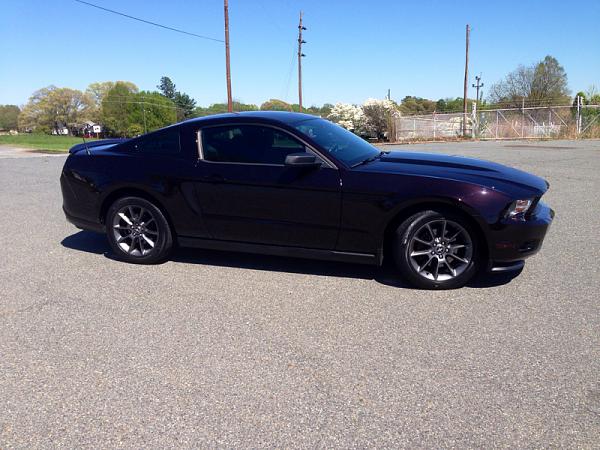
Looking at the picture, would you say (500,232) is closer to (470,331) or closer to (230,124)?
(470,331)

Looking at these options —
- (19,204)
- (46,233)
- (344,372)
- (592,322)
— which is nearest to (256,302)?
(344,372)

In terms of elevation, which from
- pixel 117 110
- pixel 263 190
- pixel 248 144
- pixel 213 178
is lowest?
pixel 263 190

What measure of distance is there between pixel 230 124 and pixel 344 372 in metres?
2.81

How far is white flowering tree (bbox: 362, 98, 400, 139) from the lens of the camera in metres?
39.6

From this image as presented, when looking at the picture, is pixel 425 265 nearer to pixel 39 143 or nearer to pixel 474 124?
pixel 474 124

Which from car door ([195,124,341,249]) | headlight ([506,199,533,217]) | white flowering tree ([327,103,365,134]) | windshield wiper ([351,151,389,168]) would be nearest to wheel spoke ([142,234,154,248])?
car door ([195,124,341,249])

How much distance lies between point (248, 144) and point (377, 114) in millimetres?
37194

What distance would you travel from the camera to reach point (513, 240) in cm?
411

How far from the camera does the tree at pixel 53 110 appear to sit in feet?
352

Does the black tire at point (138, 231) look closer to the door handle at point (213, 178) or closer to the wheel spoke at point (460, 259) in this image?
the door handle at point (213, 178)

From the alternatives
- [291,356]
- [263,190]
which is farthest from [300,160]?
[291,356]

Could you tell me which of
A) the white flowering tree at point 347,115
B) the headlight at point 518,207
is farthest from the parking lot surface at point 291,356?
the white flowering tree at point 347,115

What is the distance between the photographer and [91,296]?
14.1ft

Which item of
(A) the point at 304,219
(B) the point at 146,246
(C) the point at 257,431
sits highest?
(A) the point at 304,219
